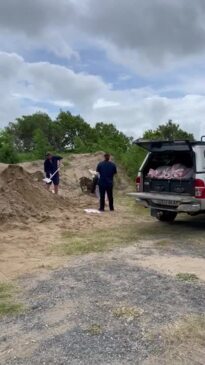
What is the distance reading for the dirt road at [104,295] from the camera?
14.0 feet

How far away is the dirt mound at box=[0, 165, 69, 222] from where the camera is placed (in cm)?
1218

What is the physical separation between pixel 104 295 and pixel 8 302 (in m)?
1.11

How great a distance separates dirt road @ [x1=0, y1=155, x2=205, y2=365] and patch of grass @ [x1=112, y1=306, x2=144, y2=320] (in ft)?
0.03

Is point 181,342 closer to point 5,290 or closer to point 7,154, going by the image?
point 5,290

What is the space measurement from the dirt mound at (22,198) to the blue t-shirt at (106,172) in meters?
1.41

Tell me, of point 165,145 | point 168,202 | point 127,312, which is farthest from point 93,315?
point 165,145

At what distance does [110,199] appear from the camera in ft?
→ 46.4

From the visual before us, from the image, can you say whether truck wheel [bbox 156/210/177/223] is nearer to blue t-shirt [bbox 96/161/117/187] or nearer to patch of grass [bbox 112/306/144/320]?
blue t-shirt [bbox 96/161/117/187]

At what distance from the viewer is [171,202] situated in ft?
33.0

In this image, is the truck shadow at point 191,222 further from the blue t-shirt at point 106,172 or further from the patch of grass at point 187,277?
the patch of grass at point 187,277

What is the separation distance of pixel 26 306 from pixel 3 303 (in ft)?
1.02

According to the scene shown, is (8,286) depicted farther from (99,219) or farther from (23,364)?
(99,219)

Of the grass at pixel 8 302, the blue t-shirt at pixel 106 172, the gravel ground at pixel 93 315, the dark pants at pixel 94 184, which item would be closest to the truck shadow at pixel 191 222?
the blue t-shirt at pixel 106 172

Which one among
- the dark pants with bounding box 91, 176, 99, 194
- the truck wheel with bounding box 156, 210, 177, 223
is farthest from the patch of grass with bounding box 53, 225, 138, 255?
the dark pants with bounding box 91, 176, 99, 194
